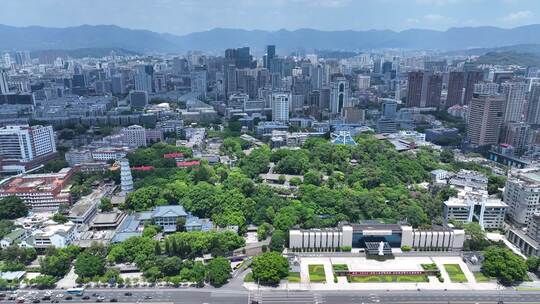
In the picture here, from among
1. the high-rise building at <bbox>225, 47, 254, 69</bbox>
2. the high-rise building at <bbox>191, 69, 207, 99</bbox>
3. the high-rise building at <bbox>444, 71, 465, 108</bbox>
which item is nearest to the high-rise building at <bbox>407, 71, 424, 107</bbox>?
the high-rise building at <bbox>444, 71, 465, 108</bbox>

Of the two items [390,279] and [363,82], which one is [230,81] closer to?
[363,82]

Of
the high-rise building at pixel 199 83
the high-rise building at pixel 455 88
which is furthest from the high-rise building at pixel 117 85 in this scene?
the high-rise building at pixel 455 88

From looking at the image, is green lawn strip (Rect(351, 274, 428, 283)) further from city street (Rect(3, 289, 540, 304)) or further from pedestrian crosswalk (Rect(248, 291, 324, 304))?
pedestrian crosswalk (Rect(248, 291, 324, 304))

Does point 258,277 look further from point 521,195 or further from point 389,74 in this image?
point 389,74

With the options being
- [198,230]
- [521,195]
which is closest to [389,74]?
[521,195]

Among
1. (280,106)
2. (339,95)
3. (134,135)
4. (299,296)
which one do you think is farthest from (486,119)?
(134,135)
